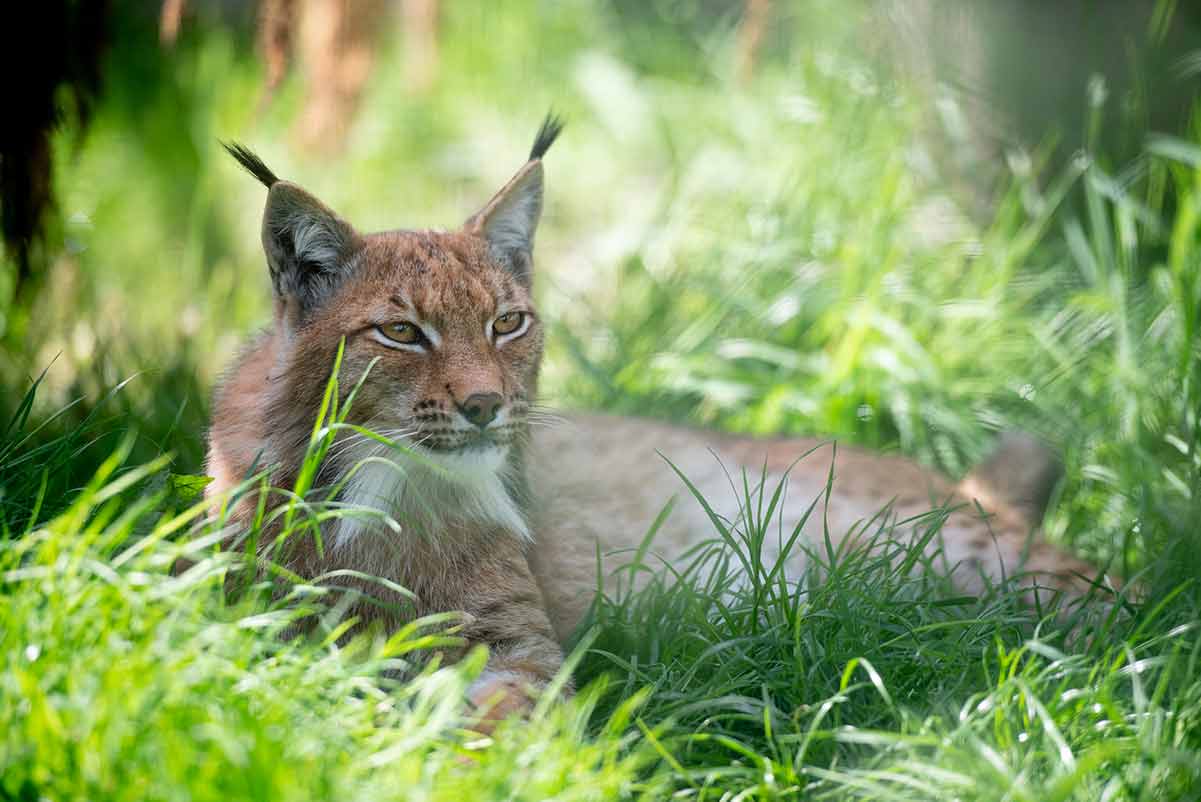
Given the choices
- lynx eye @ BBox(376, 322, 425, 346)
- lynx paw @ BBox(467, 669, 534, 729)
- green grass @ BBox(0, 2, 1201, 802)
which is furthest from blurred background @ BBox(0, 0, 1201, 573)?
lynx paw @ BBox(467, 669, 534, 729)

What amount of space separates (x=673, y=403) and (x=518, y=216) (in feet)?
6.07

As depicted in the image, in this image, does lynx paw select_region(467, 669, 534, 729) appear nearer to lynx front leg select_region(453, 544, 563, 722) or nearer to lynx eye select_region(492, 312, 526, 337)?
lynx front leg select_region(453, 544, 563, 722)

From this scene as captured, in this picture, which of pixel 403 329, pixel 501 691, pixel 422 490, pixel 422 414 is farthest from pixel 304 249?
pixel 501 691

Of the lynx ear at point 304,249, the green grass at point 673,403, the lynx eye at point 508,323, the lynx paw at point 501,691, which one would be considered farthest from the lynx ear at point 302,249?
the lynx paw at point 501,691

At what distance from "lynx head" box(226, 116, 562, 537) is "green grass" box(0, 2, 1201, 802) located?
0.33m

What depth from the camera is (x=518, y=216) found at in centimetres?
339

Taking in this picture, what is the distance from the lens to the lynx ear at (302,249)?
295cm

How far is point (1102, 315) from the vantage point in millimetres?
4863

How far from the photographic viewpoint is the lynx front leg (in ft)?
9.12

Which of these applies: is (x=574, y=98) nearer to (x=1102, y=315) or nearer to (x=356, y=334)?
(x=1102, y=315)

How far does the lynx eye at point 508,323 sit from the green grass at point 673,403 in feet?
2.01

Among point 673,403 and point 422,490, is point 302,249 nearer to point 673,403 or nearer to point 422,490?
point 422,490

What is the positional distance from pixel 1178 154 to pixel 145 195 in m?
5.18

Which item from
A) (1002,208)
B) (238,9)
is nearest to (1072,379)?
(1002,208)
